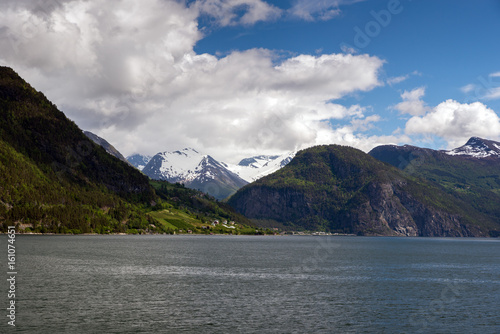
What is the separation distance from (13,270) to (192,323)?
70.8 metres

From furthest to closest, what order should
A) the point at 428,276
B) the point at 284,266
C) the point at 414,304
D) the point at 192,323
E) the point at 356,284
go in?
the point at 284,266 → the point at 428,276 → the point at 356,284 → the point at 414,304 → the point at 192,323

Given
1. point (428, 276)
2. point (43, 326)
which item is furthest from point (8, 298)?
point (428, 276)

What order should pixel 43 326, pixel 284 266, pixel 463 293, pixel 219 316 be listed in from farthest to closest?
pixel 284 266 < pixel 463 293 < pixel 219 316 < pixel 43 326

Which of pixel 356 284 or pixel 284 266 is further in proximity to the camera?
pixel 284 266

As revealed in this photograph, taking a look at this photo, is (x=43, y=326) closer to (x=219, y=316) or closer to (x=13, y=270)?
(x=219, y=316)

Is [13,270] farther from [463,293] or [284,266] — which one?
[463,293]

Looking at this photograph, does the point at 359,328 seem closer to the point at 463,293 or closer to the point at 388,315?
the point at 388,315

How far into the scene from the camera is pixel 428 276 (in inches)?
5182

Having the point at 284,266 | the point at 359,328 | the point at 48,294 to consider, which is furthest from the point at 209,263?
the point at 359,328

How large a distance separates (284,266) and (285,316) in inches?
3238

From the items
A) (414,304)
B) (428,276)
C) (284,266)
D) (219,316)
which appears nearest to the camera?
(219,316)

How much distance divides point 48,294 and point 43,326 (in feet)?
85.2

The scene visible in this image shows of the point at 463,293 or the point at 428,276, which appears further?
the point at 428,276

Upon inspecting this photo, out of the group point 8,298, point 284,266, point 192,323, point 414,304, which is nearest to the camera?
point 192,323
